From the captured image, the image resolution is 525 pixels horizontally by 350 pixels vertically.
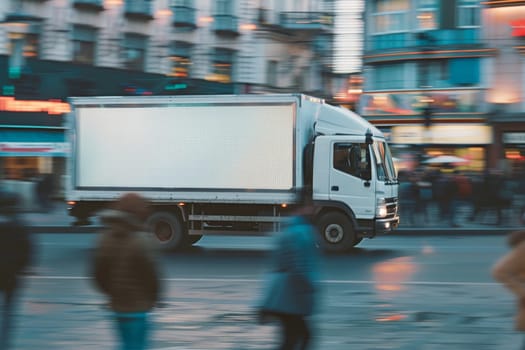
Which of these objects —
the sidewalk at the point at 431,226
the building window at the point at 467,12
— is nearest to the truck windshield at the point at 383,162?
the sidewalk at the point at 431,226

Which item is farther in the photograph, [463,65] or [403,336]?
[463,65]

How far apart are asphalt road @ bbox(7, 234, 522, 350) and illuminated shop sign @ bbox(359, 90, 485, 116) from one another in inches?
887

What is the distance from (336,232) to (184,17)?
23.1m

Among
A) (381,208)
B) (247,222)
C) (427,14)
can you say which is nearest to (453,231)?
(381,208)

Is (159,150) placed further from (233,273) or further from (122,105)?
(233,273)

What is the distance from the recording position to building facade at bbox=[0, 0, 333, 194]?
112ft

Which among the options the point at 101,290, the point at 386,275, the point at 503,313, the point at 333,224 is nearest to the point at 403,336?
the point at 503,313

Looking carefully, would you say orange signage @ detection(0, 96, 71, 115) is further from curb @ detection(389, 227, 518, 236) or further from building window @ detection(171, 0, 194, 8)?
curb @ detection(389, 227, 518, 236)

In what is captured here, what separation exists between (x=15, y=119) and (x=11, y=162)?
5.34 ft

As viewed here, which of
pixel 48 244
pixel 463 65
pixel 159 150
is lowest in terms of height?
pixel 48 244

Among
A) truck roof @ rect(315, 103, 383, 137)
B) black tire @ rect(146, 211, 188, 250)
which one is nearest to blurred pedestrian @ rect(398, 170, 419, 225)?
truck roof @ rect(315, 103, 383, 137)

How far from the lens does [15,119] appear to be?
34.1m

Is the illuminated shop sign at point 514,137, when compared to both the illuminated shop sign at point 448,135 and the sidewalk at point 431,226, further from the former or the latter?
the sidewalk at point 431,226

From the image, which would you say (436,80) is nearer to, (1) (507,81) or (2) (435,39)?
(2) (435,39)
